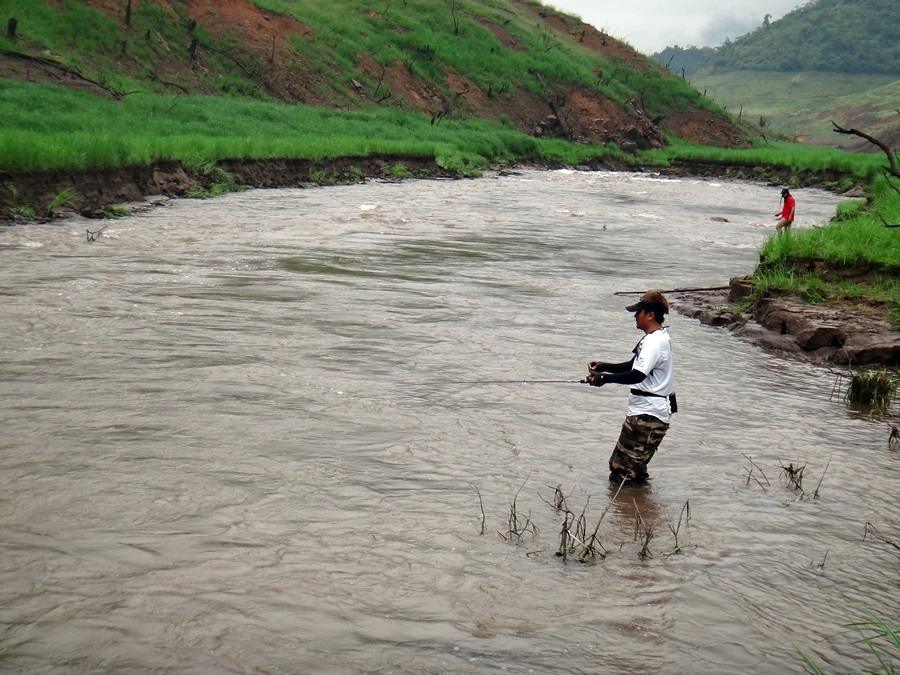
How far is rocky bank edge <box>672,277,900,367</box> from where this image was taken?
11.1 m

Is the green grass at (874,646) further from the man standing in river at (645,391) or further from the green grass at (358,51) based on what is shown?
the green grass at (358,51)

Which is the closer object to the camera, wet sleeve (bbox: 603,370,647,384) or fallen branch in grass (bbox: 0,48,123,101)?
wet sleeve (bbox: 603,370,647,384)

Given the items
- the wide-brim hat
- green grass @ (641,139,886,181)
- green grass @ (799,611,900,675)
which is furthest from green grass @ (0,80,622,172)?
green grass @ (799,611,900,675)

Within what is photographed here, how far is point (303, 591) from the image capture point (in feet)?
16.8

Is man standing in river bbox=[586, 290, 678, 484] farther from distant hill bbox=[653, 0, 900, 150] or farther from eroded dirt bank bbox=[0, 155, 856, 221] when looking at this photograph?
distant hill bbox=[653, 0, 900, 150]

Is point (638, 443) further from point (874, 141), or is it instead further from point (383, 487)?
point (874, 141)

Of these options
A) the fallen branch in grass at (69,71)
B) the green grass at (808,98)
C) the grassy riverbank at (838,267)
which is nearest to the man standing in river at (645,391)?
the grassy riverbank at (838,267)

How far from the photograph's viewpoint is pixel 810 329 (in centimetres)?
1176

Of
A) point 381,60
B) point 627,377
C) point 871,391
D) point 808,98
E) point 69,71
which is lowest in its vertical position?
point 871,391

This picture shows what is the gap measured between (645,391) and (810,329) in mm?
5595

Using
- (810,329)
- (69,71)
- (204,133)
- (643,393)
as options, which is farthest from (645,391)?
(69,71)

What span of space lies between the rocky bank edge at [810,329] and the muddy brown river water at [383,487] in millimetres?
403

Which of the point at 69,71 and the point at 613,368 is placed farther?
the point at 69,71

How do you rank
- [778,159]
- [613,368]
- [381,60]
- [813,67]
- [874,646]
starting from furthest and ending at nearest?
1. [813,67]
2. [381,60]
3. [778,159]
4. [613,368]
5. [874,646]
